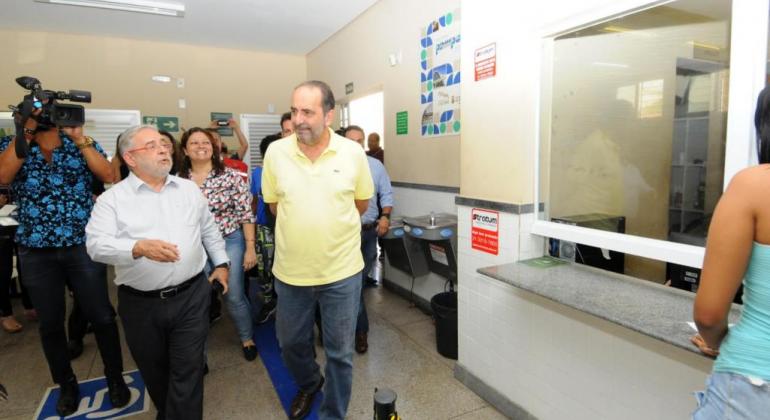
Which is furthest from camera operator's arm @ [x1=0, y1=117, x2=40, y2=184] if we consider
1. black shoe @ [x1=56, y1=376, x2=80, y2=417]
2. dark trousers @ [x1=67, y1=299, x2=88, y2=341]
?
dark trousers @ [x1=67, y1=299, x2=88, y2=341]

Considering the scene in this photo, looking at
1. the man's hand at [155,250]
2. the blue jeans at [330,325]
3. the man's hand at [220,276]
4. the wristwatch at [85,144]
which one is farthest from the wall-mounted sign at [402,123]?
the man's hand at [155,250]

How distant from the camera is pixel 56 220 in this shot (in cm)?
206

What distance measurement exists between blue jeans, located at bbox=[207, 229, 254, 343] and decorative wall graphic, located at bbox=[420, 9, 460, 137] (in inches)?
70.7

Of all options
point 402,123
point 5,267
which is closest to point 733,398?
point 402,123

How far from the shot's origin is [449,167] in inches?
136

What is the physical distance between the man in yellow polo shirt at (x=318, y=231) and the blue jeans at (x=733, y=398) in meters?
1.32

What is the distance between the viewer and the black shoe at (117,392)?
2.36 metres

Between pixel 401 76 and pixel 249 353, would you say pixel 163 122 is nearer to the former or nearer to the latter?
pixel 401 76

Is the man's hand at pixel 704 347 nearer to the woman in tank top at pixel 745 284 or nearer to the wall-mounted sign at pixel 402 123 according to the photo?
the woman in tank top at pixel 745 284

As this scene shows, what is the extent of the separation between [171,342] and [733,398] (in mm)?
1918

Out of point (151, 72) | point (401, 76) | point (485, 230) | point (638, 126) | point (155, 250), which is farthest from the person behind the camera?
point (151, 72)

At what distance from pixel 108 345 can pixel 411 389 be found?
1.69 m

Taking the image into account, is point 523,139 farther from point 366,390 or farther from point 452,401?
point 366,390

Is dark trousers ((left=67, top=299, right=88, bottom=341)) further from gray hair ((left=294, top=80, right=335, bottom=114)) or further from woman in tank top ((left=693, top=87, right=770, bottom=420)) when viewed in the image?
woman in tank top ((left=693, top=87, right=770, bottom=420))
